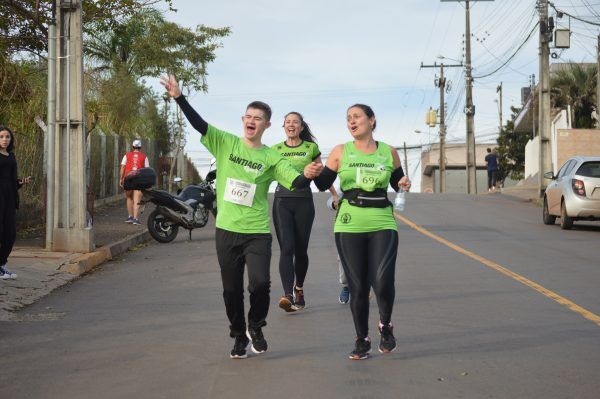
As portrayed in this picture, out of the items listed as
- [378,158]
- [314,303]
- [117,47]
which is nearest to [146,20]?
[117,47]

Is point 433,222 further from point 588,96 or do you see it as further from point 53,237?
point 588,96

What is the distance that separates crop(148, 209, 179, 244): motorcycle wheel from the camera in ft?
62.1

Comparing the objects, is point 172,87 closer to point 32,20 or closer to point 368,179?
point 368,179

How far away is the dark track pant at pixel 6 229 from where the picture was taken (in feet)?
40.5

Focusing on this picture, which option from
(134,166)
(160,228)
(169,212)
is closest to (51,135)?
(169,212)

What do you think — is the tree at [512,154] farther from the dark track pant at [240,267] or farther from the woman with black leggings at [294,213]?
the dark track pant at [240,267]

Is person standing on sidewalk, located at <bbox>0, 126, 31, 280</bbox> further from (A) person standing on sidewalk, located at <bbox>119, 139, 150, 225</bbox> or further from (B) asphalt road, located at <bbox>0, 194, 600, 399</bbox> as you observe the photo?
(A) person standing on sidewalk, located at <bbox>119, 139, 150, 225</bbox>

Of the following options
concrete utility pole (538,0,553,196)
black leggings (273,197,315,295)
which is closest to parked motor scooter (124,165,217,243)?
black leggings (273,197,315,295)

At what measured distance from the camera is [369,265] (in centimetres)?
797

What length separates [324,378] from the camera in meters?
7.03

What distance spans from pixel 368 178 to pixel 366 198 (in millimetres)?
152

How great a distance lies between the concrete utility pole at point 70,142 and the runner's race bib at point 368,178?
834 centimetres

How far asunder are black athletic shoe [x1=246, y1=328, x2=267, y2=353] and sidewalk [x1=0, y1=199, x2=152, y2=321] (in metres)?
3.17

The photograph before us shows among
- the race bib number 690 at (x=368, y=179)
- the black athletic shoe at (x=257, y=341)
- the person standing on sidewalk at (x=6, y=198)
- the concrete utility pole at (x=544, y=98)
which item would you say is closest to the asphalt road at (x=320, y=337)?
the black athletic shoe at (x=257, y=341)
